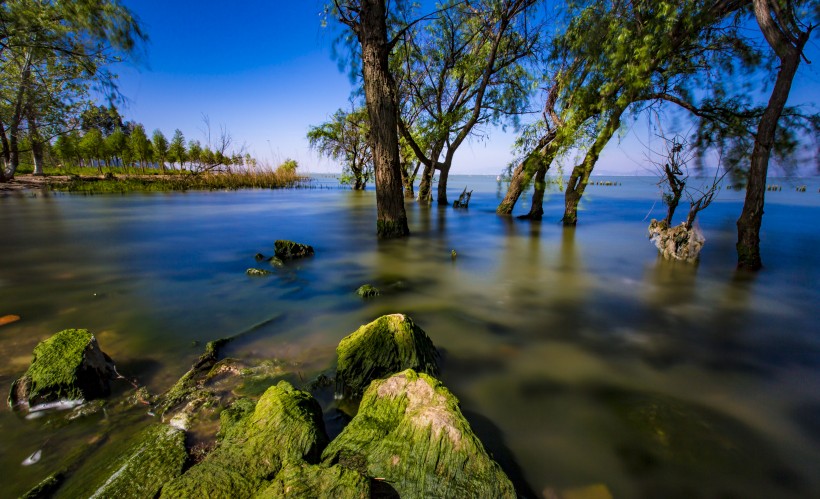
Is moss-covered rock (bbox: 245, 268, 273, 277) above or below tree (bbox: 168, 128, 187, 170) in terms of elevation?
below

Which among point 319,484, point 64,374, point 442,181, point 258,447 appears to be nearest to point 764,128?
point 319,484

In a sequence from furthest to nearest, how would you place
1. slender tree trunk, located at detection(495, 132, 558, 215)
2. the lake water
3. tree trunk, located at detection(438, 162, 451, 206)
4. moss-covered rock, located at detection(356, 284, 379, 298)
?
tree trunk, located at detection(438, 162, 451, 206) → slender tree trunk, located at detection(495, 132, 558, 215) → moss-covered rock, located at detection(356, 284, 379, 298) → the lake water

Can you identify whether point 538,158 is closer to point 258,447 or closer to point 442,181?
point 442,181

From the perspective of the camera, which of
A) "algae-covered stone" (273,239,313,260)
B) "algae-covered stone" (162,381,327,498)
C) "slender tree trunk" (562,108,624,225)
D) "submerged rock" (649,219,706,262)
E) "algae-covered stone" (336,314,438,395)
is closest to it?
"algae-covered stone" (162,381,327,498)

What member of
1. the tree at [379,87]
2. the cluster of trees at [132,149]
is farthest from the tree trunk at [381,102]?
the cluster of trees at [132,149]

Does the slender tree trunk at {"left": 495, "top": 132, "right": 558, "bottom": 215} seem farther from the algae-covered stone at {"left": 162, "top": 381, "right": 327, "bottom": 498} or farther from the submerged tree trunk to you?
the algae-covered stone at {"left": 162, "top": 381, "right": 327, "bottom": 498}

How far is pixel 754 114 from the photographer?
745 centimetres

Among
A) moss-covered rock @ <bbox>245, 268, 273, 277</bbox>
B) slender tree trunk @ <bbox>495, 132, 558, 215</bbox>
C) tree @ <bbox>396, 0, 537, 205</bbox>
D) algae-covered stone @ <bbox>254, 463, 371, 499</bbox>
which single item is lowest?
moss-covered rock @ <bbox>245, 268, 273, 277</bbox>

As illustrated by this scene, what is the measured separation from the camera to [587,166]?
10516 mm

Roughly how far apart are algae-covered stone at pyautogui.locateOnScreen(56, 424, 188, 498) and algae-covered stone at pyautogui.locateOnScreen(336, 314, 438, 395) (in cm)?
105

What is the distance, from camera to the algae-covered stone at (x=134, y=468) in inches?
57.9

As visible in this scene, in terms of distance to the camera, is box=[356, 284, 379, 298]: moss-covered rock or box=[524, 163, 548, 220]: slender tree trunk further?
box=[524, 163, 548, 220]: slender tree trunk

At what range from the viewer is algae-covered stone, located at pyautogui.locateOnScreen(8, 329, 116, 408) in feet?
6.98

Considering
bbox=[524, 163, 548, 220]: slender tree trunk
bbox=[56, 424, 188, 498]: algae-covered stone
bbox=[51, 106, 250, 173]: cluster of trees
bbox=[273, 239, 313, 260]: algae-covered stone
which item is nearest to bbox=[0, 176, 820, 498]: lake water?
bbox=[56, 424, 188, 498]: algae-covered stone
